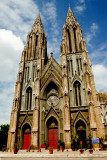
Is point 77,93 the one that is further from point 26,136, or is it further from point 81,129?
point 26,136

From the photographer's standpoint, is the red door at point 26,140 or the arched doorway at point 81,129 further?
the red door at point 26,140

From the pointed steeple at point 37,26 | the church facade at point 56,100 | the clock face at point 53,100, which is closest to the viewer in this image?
the church facade at point 56,100

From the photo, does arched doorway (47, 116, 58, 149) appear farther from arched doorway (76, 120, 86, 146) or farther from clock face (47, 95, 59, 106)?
arched doorway (76, 120, 86, 146)

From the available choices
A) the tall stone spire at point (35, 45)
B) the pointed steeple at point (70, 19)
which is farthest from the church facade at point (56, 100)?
the pointed steeple at point (70, 19)

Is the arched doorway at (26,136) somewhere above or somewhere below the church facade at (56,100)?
below

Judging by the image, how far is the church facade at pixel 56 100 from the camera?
24.5m

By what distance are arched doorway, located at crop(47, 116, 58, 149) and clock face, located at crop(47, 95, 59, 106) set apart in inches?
110

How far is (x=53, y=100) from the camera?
28781 millimetres

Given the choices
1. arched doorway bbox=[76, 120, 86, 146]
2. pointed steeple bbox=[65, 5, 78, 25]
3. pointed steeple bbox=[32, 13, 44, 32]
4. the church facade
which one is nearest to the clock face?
the church facade

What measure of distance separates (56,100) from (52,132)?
616cm

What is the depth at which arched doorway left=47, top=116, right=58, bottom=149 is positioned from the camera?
25388 mm

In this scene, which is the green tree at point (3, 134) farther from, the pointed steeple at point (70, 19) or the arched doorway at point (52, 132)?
the pointed steeple at point (70, 19)

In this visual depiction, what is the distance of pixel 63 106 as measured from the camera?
26.1m

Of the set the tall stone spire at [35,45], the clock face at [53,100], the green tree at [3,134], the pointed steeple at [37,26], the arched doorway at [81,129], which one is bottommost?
the green tree at [3,134]
